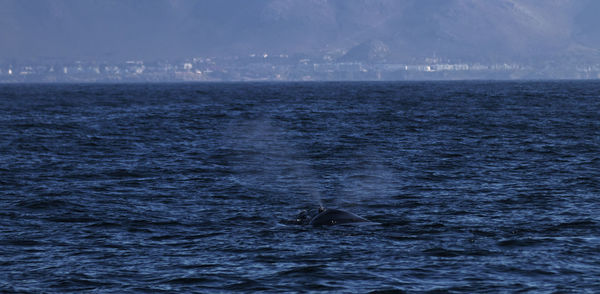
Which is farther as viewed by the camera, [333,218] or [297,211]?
Answer: [297,211]

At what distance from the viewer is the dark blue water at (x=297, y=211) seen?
20.9 metres

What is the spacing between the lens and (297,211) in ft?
101

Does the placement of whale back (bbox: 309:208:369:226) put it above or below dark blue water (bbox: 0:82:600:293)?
above

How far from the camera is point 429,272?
830 inches

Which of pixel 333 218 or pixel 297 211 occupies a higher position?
pixel 333 218

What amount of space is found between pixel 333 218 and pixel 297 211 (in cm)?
363

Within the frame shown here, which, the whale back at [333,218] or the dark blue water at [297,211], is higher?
the whale back at [333,218]

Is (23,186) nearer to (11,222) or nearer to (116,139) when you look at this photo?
(11,222)

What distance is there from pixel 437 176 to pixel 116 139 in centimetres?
3047

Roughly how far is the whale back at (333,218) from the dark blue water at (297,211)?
55cm

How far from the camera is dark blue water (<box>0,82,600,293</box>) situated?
20.9m

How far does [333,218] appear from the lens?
27.2 m

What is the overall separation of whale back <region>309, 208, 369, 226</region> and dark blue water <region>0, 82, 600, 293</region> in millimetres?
554

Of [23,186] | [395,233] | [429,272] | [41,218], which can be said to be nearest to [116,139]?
[23,186]
